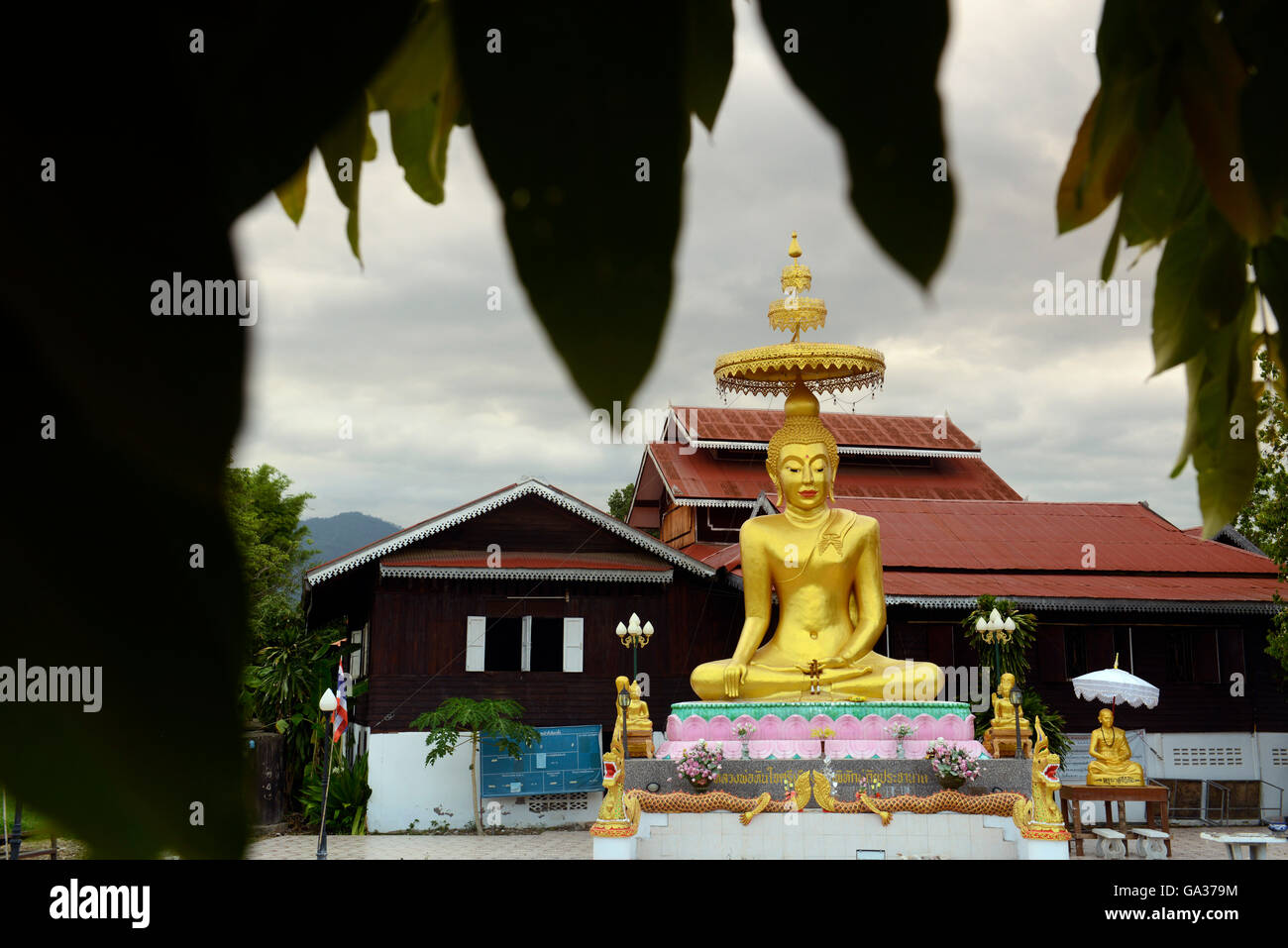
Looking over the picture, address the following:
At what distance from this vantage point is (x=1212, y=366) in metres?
0.63

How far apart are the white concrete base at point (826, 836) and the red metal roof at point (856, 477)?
15.4ft

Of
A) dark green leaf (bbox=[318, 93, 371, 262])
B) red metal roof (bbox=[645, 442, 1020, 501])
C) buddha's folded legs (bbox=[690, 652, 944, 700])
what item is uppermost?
red metal roof (bbox=[645, 442, 1020, 501])

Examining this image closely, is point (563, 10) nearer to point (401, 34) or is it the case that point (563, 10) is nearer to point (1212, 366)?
point (401, 34)

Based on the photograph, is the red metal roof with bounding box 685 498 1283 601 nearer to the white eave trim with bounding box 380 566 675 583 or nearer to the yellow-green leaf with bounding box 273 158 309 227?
the white eave trim with bounding box 380 566 675 583

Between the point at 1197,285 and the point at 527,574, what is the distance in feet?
30.8

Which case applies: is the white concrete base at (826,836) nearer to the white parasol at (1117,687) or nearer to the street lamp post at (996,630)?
the street lamp post at (996,630)

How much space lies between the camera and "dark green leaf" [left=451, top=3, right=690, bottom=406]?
11.7 inches

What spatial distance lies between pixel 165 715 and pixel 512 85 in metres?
0.18

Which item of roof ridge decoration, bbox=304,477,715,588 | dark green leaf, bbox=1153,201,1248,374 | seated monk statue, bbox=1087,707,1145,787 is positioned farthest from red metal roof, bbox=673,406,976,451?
dark green leaf, bbox=1153,201,1248,374

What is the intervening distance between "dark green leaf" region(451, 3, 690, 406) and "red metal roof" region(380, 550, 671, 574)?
9.40m

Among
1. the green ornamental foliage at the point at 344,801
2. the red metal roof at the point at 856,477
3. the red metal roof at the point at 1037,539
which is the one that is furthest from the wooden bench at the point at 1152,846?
the green ornamental foliage at the point at 344,801

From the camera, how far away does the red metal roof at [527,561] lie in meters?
9.60
